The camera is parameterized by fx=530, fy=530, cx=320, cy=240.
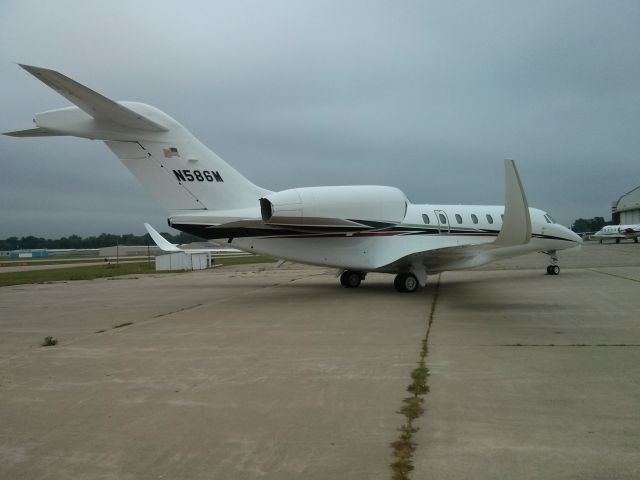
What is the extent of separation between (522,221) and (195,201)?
801 cm

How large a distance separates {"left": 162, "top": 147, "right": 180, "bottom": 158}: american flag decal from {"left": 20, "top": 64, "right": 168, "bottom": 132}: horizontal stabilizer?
0.49 m

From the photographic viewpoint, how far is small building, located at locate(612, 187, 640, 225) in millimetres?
83950

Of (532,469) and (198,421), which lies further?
(198,421)

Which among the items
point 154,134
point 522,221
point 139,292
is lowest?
point 139,292

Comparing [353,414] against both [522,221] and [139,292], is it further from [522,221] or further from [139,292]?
[139,292]

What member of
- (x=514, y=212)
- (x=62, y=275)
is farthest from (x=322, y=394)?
(x=62, y=275)

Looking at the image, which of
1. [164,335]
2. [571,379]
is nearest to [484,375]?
[571,379]

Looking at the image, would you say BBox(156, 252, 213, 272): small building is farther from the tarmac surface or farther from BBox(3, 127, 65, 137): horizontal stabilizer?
the tarmac surface

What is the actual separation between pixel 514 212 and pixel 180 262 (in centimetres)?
2934

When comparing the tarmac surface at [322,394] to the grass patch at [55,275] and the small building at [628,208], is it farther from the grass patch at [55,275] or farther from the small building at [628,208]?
the small building at [628,208]

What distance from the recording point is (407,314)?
11250 mm

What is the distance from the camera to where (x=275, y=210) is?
43.4 ft

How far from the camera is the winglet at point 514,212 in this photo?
10.7 metres

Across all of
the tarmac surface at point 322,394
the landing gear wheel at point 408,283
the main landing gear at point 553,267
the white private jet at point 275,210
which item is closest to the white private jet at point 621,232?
the main landing gear at point 553,267
